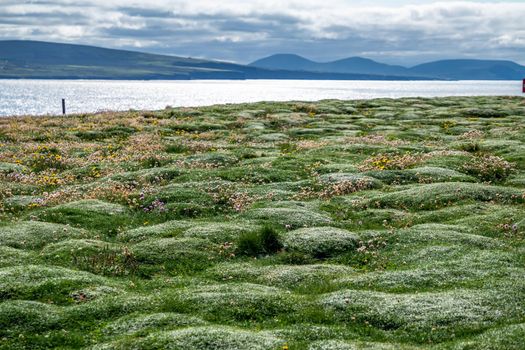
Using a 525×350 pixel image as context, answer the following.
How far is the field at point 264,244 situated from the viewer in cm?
1617

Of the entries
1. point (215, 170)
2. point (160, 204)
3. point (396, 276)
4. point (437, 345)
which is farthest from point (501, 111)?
point (437, 345)

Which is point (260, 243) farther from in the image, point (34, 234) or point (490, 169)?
point (490, 169)

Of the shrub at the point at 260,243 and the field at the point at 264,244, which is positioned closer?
the field at the point at 264,244

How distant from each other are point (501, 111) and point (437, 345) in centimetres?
6580

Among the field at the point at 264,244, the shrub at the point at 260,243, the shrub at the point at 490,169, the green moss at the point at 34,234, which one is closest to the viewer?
the field at the point at 264,244

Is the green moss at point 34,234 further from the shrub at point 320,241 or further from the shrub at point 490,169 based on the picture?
the shrub at point 490,169

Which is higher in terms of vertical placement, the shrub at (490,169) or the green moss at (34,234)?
the shrub at (490,169)

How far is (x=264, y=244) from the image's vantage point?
23.9 meters

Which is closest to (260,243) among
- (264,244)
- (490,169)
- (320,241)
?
(264,244)

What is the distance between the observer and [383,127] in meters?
61.3

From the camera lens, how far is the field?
16172 mm

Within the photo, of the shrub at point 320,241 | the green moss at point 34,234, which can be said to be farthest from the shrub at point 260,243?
the green moss at point 34,234

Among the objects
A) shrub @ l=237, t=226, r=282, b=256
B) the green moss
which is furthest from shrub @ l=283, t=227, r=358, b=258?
the green moss

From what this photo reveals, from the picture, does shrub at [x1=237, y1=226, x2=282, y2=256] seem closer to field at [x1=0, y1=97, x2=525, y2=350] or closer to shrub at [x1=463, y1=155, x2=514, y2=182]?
field at [x1=0, y1=97, x2=525, y2=350]
